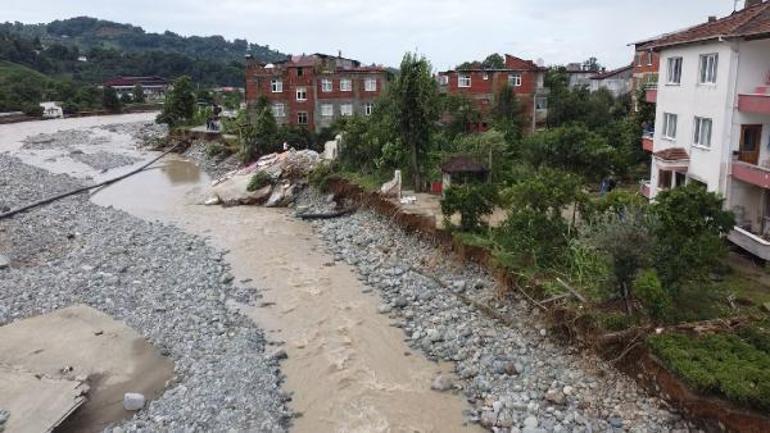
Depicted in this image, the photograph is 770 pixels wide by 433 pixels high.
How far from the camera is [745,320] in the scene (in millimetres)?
13062

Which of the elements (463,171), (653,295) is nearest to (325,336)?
(653,295)

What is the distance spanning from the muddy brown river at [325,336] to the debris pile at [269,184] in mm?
1811

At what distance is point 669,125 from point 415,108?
12.0m

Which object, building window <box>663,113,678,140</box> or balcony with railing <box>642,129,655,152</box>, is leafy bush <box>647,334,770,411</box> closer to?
building window <box>663,113,678,140</box>

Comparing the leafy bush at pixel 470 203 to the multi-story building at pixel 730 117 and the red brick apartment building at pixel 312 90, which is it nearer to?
the multi-story building at pixel 730 117

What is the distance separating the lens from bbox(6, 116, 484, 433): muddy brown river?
13281mm

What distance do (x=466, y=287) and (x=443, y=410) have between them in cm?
651

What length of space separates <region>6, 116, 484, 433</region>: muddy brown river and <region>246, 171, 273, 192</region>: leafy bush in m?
2.54

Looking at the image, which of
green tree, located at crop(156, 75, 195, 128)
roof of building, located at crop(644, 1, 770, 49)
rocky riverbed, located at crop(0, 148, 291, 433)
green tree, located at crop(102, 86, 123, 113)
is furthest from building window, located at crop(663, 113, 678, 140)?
green tree, located at crop(102, 86, 123, 113)

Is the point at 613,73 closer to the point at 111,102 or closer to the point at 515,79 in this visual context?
the point at 515,79

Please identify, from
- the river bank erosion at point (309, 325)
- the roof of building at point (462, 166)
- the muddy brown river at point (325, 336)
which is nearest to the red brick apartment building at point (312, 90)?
the river bank erosion at point (309, 325)

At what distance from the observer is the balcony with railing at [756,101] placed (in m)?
17.1

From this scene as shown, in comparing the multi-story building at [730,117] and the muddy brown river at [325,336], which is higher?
the multi-story building at [730,117]

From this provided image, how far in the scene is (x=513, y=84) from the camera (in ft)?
145
